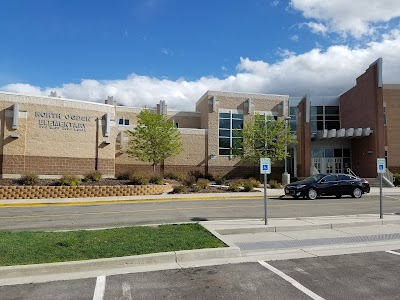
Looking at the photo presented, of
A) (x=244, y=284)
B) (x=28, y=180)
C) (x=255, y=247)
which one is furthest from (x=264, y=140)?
(x=244, y=284)

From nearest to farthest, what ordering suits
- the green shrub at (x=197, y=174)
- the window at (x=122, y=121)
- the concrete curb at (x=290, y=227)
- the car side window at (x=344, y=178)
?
the concrete curb at (x=290, y=227)
the car side window at (x=344, y=178)
the green shrub at (x=197, y=174)
the window at (x=122, y=121)

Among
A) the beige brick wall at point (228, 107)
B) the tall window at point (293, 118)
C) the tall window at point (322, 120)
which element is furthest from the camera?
the tall window at point (322, 120)

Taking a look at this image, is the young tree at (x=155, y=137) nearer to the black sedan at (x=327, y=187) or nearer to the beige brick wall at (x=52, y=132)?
the beige brick wall at (x=52, y=132)

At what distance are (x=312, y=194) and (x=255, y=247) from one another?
1387 cm

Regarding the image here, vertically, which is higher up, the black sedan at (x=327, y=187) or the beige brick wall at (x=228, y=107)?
the beige brick wall at (x=228, y=107)

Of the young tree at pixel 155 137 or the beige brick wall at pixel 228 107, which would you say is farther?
the beige brick wall at pixel 228 107

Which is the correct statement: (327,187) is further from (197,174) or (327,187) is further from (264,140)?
(197,174)

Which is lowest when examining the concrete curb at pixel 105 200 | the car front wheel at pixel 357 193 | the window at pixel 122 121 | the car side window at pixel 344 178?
the concrete curb at pixel 105 200

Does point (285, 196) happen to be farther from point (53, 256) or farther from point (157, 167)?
point (53, 256)

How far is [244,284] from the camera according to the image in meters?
5.62

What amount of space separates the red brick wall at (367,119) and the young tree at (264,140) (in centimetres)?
848

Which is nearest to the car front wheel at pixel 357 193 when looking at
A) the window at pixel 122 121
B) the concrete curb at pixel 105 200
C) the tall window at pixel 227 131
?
the concrete curb at pixel 105 200

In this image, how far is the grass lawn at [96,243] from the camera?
687cm

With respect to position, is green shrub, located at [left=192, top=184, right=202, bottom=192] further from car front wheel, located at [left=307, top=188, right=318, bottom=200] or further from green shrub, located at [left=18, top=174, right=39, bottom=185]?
green shrub, located at [left=18, top=174, right=39, bottom=185]
